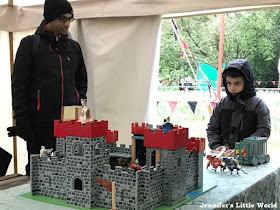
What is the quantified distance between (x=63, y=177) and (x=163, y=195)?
0.27 meters

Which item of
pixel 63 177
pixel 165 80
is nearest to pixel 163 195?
pixel 63 177

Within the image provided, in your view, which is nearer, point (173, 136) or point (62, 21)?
point (173, 136)

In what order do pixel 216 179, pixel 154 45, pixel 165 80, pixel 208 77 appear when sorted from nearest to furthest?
pixel 216 179
pixel 154 45
pixel 208 77
pixel 165 80

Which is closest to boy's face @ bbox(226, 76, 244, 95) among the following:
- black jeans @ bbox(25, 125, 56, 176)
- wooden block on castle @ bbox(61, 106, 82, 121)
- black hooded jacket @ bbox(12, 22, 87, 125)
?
black hooded jacket @ bbox(12, 22, 87, 125)

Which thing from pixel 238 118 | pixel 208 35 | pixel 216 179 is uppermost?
pixel 208 35

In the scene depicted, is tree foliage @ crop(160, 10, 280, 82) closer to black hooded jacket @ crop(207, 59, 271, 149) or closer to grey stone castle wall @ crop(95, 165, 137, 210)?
black hooded jacket @ crop(207, 59, 271, 149)

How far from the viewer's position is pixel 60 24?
1602 mm

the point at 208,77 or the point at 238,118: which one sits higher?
the point at 208,77

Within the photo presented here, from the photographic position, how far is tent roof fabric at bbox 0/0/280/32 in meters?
1.73

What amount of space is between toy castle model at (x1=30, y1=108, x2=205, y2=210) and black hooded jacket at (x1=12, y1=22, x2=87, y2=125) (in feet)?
2.18

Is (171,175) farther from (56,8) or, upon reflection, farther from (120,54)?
(120,54)

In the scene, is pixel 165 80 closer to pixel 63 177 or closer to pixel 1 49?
pixel 1 49

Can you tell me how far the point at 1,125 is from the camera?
2.54 metres

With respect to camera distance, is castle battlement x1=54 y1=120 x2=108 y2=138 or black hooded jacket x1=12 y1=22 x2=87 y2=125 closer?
castle battlement x1=54 y1=120 x2=108 y2=138
